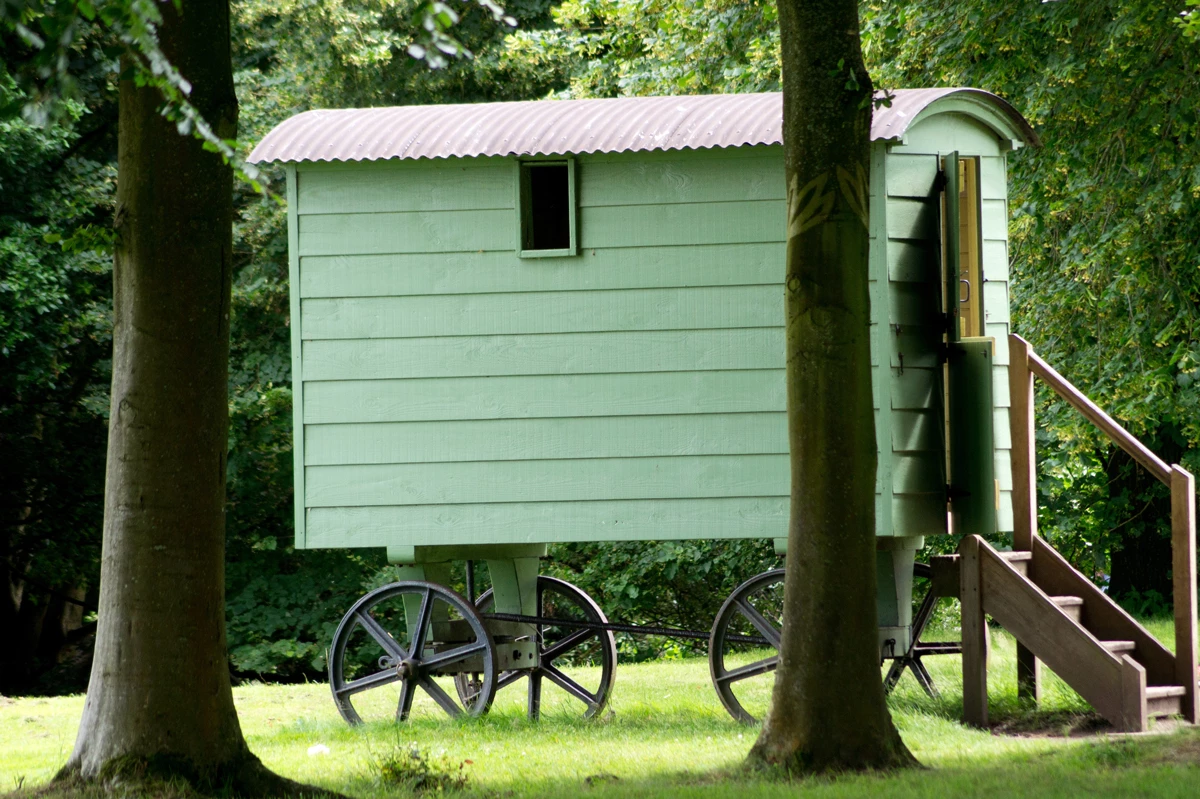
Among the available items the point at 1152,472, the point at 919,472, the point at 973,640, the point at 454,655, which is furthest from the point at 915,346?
the point at 454,655

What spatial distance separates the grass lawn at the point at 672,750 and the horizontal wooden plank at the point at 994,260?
2634 mm

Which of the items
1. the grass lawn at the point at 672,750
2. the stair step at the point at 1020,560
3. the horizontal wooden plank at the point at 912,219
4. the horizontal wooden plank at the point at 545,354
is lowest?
the grass lawn at the point at 672,750

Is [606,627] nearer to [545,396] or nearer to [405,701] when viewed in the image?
[405,701]

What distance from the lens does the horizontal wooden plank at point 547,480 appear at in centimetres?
805

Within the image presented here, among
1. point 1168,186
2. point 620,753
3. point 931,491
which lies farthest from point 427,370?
point 1168,186

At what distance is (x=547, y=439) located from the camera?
8.21 m

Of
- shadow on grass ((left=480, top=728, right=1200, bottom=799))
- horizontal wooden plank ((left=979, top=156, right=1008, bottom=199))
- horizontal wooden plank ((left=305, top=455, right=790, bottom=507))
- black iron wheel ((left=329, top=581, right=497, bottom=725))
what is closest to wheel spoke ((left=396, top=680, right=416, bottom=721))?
black iron wheel ((left=329, top=581, right=497, bottom=725))

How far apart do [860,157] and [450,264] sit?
287cm

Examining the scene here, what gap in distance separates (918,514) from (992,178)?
212cm

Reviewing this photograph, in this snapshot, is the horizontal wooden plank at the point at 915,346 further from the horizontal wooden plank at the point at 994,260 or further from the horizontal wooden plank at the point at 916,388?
the horizontal wooden plank at the point at 994,260

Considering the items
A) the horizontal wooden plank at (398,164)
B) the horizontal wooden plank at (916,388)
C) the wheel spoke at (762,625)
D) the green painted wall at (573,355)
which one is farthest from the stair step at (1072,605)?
the horizontal wooden plank at (398,164)

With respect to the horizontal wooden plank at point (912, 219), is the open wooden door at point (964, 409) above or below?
below

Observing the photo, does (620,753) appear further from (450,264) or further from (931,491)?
(450,264)

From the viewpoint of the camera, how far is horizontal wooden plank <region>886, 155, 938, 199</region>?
8.07 metres
